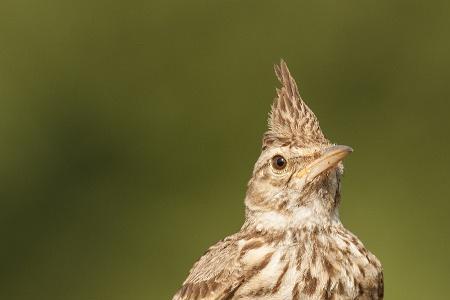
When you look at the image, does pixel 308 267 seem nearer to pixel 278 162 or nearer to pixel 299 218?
pixel 299 218

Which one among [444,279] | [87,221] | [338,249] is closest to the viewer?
[338,249]

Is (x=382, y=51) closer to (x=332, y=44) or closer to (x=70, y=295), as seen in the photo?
(x=332, y=44)

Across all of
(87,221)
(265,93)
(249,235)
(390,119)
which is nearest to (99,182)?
(87,221)

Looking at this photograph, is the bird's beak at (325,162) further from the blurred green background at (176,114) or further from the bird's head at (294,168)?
the blurred green background at (176,114)

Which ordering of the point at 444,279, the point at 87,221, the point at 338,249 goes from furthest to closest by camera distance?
the point at 87,221
the point at 444,279
the point at 338,249

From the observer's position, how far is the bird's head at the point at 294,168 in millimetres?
7129

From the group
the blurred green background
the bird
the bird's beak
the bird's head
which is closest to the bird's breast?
the bird

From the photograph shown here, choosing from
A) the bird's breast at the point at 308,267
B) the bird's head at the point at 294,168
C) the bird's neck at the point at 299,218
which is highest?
the bird's head at the point at 294,168

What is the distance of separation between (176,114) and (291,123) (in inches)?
185

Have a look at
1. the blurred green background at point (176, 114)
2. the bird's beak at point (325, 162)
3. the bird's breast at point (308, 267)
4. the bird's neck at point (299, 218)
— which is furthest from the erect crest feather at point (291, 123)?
the blurred green background at point (176, 114)

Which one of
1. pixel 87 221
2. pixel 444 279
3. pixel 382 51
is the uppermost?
pixel 382 51

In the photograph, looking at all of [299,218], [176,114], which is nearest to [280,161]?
[299,218]

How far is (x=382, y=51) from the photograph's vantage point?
39.8 ft

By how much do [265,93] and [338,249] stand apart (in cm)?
501
